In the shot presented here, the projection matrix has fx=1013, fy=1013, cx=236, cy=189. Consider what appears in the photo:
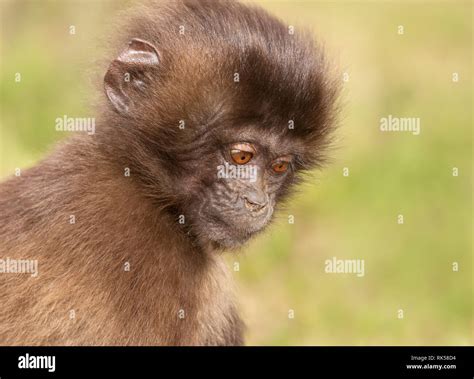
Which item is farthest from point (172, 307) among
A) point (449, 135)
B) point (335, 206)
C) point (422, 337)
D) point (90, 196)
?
point (449, 135)

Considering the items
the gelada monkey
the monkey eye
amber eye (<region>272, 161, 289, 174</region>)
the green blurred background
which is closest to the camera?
the gelada monkey

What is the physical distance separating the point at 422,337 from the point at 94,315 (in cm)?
630

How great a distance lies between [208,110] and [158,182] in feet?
2.16

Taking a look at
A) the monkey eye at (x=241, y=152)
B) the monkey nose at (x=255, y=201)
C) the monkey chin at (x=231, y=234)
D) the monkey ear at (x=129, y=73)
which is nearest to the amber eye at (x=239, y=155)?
the monkey eye at (x=241, y=152)

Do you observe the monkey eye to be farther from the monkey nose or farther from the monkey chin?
the monkey chin

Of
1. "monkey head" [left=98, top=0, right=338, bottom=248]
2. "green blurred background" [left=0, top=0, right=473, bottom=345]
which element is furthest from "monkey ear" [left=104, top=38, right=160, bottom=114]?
"green blurred background" [left=0, top=0, right=473, bottom=345]

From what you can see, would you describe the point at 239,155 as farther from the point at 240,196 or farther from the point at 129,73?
the point at 129,73

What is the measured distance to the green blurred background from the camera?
41.6 feet

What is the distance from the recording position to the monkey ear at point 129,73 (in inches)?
291

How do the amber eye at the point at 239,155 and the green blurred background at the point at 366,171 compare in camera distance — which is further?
the green blurred background at the point at 366,171

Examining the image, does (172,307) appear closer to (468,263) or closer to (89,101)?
(89,101)

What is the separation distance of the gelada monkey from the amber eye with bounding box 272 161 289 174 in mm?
18

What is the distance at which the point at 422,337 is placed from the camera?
488 inches

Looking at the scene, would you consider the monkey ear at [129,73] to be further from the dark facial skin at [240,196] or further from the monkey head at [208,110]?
the dark facial skin at [240,196]
